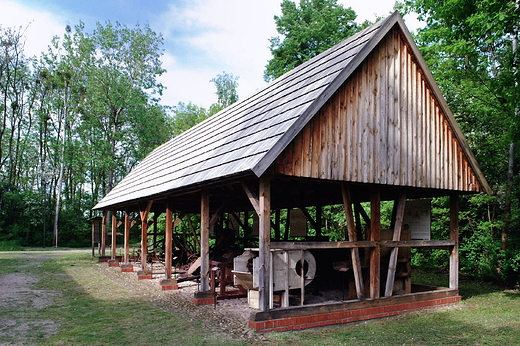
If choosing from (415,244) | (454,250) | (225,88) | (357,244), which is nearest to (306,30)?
(454,250)

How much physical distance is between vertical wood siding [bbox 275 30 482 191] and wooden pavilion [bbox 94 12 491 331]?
2cm

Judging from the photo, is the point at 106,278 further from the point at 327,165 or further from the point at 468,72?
the point at 468,72

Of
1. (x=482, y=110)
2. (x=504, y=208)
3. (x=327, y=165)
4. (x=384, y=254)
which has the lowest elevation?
(x=384, y=254)

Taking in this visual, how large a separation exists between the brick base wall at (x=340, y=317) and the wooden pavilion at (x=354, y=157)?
0.06 ft

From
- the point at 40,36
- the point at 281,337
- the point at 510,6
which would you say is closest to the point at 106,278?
the point at 281,337

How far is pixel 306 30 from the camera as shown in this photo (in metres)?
26.3

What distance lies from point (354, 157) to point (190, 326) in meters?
4.02

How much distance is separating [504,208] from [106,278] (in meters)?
12.2

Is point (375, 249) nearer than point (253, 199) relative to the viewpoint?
No

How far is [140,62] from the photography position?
34.2m

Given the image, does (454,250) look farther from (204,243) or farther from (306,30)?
(306,30)

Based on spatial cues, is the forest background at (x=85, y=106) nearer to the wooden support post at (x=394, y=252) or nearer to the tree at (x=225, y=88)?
the wooden support post at (x=394, y=252)

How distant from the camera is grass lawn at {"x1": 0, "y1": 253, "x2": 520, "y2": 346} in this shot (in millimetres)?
6085

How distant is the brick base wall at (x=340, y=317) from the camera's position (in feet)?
21.1
